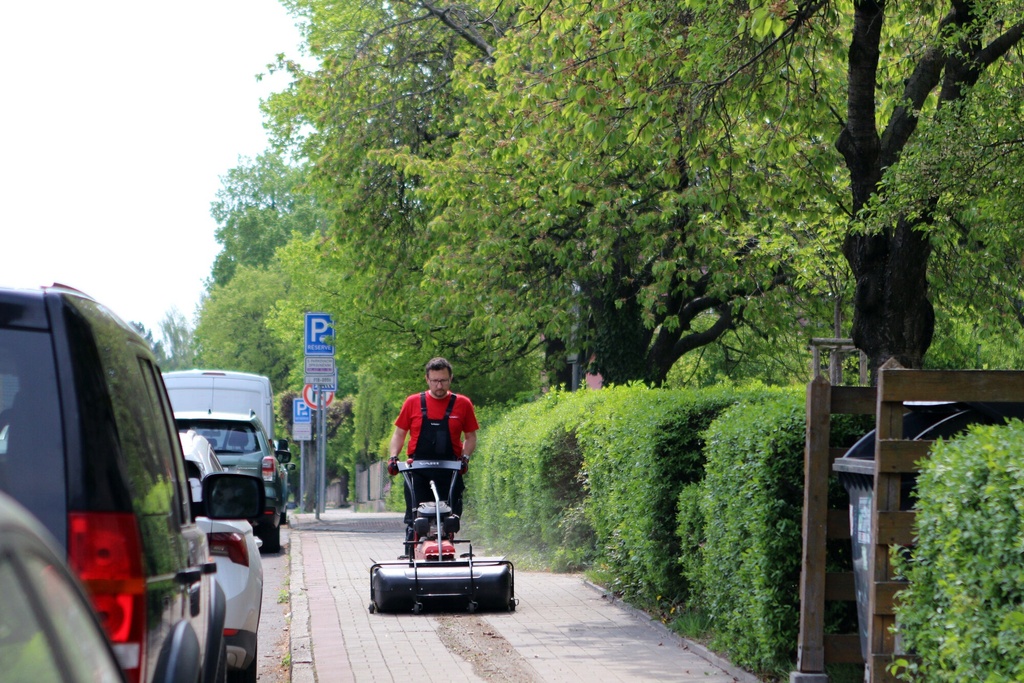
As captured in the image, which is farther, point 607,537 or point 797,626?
point 607,537

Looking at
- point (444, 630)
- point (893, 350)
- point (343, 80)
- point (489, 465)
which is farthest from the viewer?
point (343, 80)

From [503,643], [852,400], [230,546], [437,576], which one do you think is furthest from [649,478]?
[230,546]

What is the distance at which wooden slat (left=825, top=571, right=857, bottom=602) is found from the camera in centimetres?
705

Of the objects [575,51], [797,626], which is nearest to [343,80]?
[575,51]

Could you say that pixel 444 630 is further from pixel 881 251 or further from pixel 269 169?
pixel 269 169

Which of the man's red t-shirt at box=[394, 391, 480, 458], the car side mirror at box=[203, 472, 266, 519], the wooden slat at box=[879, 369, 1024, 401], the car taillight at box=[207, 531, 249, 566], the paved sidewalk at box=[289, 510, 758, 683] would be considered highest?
the wooden slat at box=[879, 369, 1024, 401]

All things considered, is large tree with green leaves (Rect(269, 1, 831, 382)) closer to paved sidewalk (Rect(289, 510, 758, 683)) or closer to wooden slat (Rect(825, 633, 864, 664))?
paved sidewalk (Rect(289, 510, 758, 683))

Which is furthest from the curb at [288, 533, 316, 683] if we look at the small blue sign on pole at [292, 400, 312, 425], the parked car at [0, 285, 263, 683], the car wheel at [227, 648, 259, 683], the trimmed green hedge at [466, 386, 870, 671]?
the small blue sign on pole at [292, 400, 312, 425]

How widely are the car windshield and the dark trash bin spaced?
12.0 meters

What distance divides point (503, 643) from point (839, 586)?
2.78 metres

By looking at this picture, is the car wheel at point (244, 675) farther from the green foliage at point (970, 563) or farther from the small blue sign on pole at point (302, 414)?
the small blue sign on pole at point (302, 414)

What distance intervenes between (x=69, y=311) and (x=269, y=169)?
282ft

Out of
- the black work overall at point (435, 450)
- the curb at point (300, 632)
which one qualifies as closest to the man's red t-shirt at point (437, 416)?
the black work overall at point (435, 450)

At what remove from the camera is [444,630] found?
962cm
